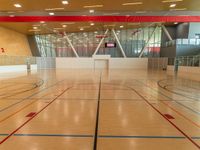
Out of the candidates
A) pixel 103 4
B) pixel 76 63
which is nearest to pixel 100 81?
pixel 103 4

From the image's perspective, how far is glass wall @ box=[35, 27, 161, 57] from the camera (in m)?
38.1

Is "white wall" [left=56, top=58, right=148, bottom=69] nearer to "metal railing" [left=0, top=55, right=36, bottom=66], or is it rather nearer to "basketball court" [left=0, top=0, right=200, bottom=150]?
"basketball court" [left=0, top=0, right=200, bottom=150]

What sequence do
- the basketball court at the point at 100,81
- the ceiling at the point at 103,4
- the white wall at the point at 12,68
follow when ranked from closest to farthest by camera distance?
the basketball court at the point at 100,81 < the ceiling at the point at 103,4 < the white wall at the point at 12,68

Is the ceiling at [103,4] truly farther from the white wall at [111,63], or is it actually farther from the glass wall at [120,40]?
the glass wall at [120,40]

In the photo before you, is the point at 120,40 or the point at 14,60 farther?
the point at 120,40

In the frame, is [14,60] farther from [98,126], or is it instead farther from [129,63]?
[98,126]

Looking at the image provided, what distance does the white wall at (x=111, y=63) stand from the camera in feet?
120

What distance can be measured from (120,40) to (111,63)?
4.92 meters

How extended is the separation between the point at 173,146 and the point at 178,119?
1.57 m

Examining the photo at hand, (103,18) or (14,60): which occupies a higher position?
(103,18)

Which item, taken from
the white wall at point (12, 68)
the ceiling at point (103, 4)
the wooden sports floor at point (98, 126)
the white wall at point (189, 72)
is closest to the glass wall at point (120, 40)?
the white wall at point (12, 68)

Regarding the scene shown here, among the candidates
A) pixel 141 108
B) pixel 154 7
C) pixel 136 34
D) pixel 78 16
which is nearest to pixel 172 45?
pixel 136 34

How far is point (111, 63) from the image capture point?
36531mm

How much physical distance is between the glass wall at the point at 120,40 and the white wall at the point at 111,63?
6.18 feet
